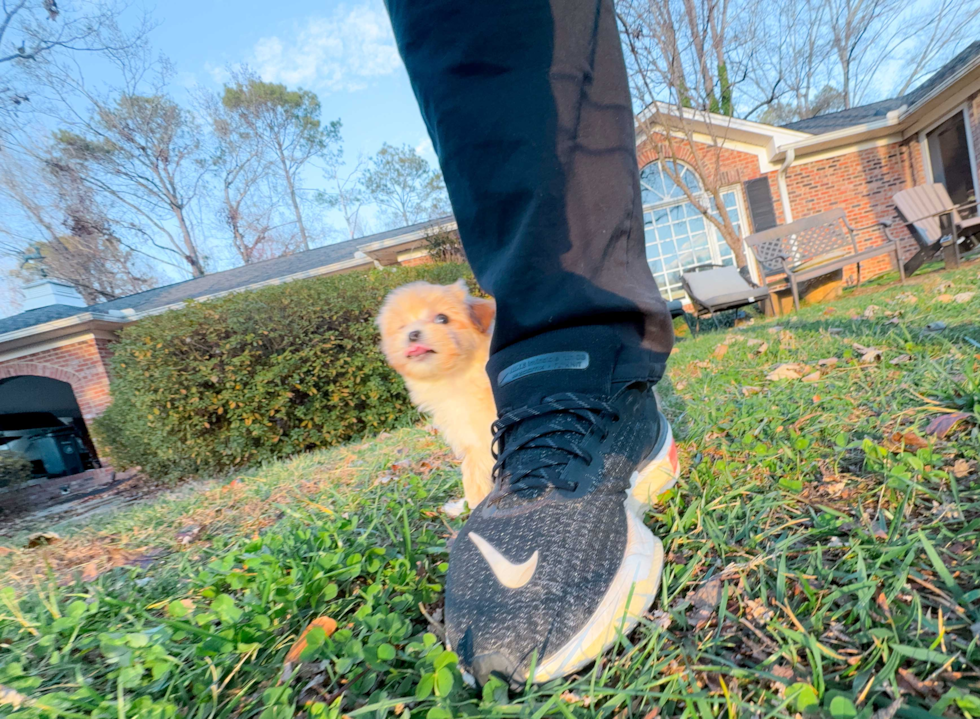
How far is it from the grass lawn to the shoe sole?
0.03m

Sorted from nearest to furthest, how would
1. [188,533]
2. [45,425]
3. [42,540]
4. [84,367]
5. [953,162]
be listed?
[188,533] → [42,540] → [84,367] → [953,162] → [45,425]

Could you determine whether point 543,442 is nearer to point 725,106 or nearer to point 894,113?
point 725,106

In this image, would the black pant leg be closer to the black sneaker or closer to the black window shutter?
the black sneaker

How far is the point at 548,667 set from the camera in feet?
2.19

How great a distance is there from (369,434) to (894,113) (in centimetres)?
1491

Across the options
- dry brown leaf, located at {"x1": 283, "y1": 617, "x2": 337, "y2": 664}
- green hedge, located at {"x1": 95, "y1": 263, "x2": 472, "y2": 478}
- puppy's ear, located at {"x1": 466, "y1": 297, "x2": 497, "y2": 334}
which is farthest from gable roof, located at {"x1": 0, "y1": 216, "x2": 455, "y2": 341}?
dry brown leaf, located at {"x1": 283, "y1": 617, "x2": 337, "y2": 664}

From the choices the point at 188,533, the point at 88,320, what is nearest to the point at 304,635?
the point at 188,533

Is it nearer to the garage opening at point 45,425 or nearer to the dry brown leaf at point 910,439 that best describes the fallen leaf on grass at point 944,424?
the dry brown leaf at point 910,439

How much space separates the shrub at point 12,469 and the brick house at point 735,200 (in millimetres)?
3032

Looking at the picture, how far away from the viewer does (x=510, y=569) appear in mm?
747

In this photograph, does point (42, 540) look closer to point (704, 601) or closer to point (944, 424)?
point (704, 601)

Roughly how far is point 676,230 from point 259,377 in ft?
40.3

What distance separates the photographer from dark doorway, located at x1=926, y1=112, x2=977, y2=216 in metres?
12.3

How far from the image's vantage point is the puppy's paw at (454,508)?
4.56ft
